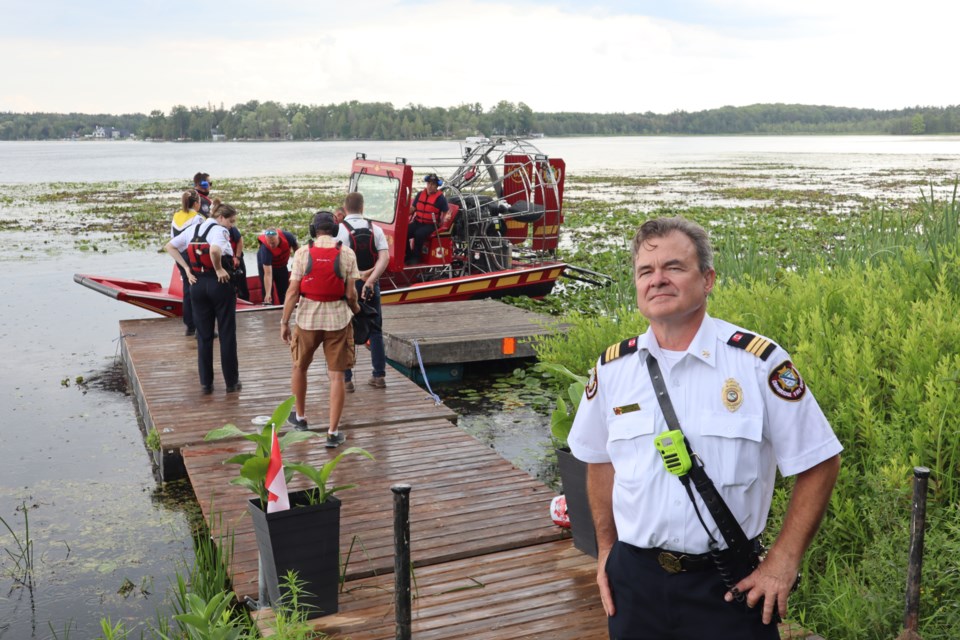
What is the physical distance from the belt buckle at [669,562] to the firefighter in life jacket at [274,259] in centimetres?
950

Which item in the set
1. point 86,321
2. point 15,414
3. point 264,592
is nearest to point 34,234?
point 86,321

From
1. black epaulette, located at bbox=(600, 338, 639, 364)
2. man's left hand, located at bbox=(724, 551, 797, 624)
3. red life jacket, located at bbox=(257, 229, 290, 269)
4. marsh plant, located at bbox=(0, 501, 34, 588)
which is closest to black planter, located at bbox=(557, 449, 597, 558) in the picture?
black epaulette, located at bbox=(600, 338, 639, 364)

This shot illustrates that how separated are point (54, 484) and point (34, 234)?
72.9 feet

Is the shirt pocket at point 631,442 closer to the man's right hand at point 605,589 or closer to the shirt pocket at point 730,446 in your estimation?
the shirt pocket at point 730,446

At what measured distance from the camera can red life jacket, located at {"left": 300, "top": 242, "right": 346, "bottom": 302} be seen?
6.50 meters

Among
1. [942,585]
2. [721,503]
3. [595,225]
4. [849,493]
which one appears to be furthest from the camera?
[595,225]

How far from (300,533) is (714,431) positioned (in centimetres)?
233

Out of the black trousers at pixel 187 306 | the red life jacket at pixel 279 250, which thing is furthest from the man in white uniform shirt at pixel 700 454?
the red life jacket at pixel 279 250

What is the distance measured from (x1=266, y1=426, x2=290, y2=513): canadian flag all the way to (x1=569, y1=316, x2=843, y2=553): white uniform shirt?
1.86 meters

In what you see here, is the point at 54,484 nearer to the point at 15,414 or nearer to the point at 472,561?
the point at 15,414

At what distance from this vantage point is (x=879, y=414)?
4.95 m

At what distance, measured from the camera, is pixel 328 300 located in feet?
21.6

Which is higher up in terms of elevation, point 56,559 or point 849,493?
point 849,493

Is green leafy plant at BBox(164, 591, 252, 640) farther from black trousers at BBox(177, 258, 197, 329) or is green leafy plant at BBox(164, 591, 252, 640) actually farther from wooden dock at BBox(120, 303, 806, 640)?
black trousers at BBox(177, 258, 197, 329)
